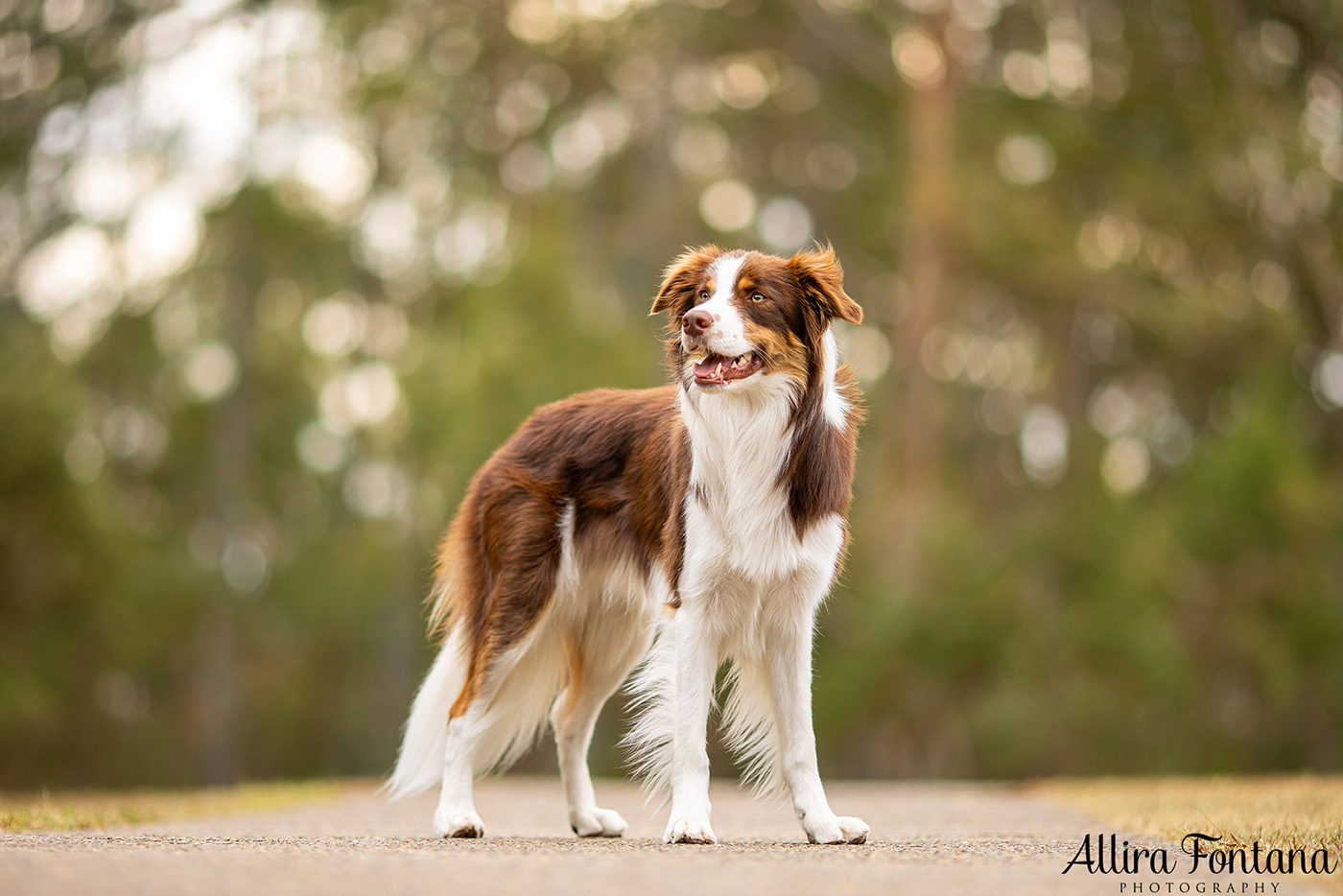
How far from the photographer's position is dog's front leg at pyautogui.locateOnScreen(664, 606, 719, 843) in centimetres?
539

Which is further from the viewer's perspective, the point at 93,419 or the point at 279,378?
the point at 279,378

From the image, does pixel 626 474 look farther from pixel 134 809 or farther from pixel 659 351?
pixel 659 351

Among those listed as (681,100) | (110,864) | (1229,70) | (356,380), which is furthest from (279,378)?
(110,864)

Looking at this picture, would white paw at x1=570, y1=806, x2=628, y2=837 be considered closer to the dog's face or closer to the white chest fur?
the white chest fur

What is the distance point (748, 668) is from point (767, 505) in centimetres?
73

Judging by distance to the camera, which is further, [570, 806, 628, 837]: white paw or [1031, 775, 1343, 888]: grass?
[570, 806, 628, 837]: white paw

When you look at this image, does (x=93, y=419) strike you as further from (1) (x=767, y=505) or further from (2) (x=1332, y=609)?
(1) (x=767, y=505)

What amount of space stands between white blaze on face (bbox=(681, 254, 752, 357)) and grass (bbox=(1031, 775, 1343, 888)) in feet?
8.07

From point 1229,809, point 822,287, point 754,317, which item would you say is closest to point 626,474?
point 754,317

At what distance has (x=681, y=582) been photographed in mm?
5727

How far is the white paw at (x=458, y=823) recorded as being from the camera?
595cm

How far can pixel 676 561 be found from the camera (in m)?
5.79

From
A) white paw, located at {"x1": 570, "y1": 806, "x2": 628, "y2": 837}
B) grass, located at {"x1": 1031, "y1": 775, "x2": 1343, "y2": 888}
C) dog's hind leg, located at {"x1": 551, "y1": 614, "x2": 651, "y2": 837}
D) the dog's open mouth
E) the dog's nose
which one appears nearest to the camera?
grass, located at {"x1": 1031, "y1": 775, "x2": 1343, "y2": 888}

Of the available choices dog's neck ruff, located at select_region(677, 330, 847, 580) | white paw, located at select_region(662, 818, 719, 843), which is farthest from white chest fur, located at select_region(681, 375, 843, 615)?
white paw, located at select_region(662, 818, 719, 843)
